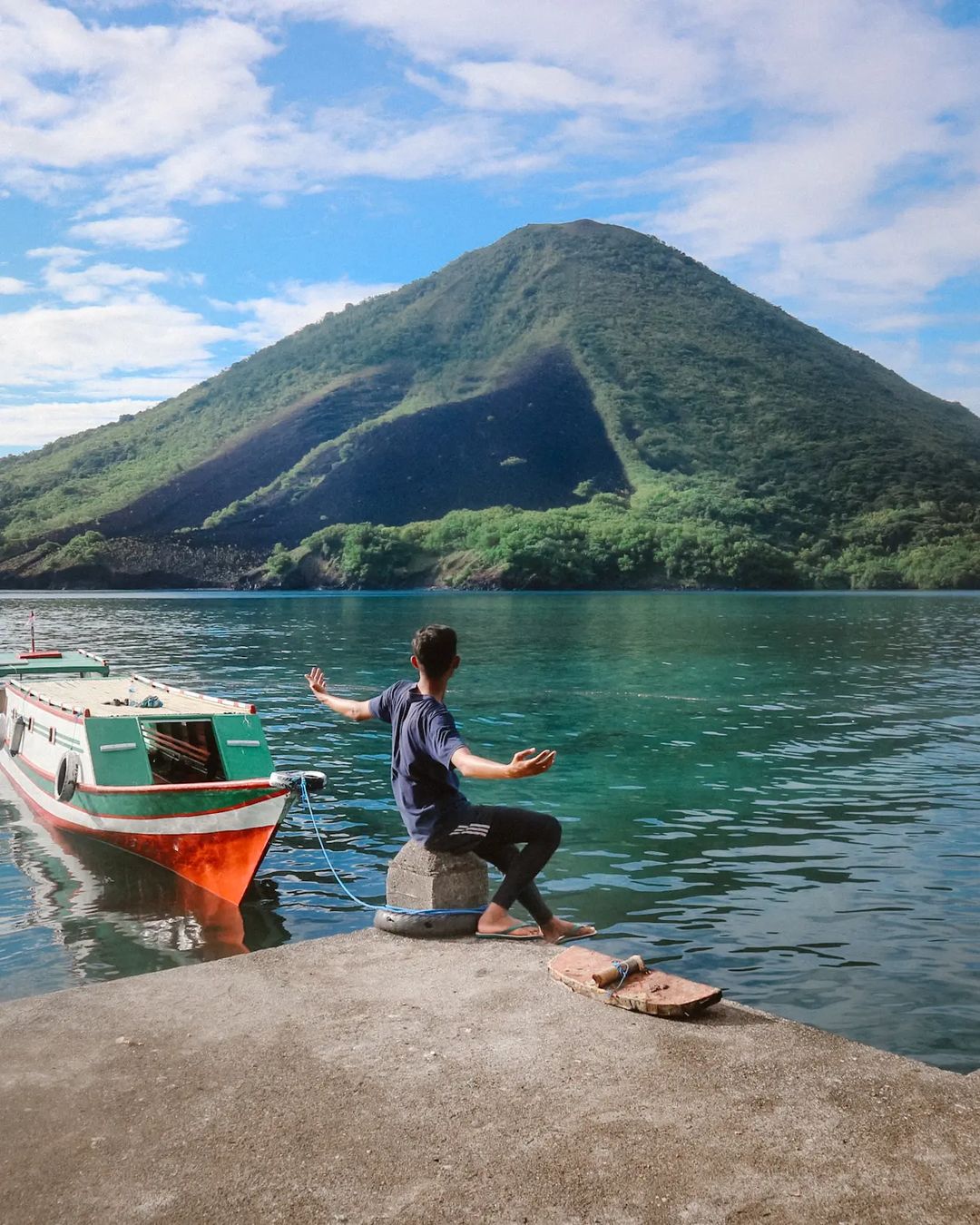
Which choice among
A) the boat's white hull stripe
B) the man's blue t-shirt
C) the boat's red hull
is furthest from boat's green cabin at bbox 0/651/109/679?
the man's blue t-shirt

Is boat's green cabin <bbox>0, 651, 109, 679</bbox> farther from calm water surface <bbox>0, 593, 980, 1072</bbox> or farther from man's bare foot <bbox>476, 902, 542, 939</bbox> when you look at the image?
man's bare foot <bbox>476, 902, 542, 939</bbox>

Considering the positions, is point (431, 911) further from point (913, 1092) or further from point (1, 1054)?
point (913, 1092)

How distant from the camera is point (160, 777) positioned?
1850 centimetres

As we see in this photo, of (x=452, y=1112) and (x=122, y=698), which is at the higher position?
(x=122, y=698)

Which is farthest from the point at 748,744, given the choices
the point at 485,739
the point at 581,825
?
the point at 581,825

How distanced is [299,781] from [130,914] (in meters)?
3.28

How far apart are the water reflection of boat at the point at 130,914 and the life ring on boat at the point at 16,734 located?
4054 millimetres

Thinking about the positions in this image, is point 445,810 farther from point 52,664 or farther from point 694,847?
point 52,664

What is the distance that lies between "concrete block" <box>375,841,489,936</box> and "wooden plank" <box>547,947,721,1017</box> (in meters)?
1.30

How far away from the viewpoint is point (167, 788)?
1580 cm

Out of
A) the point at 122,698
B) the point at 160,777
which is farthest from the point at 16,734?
the point at 160,777

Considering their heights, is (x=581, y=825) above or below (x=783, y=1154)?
below

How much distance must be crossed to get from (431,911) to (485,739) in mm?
20483

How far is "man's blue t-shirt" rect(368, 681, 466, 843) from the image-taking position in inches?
345
